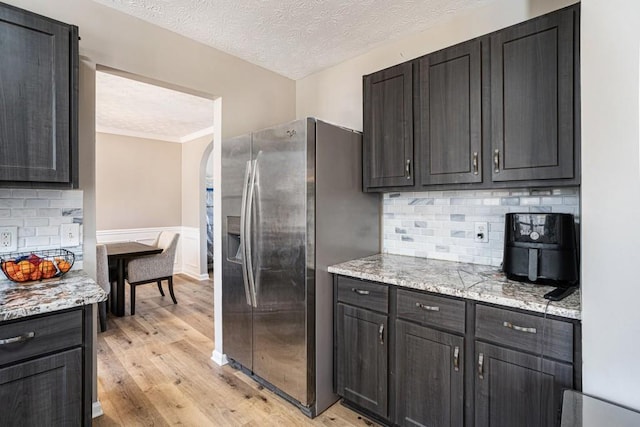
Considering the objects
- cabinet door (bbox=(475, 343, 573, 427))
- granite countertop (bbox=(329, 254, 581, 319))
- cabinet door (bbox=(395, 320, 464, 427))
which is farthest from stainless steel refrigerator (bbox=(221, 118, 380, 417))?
cabinet door (bbox=(475, 343, 573, 427))

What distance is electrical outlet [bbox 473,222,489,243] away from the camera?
2.11 m

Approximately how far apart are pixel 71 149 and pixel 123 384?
172 cm

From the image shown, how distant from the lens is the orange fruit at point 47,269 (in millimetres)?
1729

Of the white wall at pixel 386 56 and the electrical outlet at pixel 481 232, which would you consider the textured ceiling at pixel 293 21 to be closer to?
the white wall at pixel 386 56

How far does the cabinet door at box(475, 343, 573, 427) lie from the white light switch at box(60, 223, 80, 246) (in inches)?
89.6

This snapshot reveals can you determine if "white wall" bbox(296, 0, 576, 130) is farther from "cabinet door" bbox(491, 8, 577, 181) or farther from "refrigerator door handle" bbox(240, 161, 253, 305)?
"refrigerator door handle" bbox(240, 161, 253, 305)

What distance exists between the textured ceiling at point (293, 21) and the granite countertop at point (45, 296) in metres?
1.69

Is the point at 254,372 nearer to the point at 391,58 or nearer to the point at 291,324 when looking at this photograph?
the point at 291,324

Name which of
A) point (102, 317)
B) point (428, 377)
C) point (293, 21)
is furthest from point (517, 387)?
point (102, 317)

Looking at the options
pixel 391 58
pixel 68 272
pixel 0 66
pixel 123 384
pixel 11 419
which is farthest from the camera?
pixel 391 58

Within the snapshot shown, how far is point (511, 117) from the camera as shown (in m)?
1.70

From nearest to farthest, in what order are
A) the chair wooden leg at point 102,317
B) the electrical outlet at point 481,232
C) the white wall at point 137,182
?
the electrical outlet at point 481,232 → the chair wooden leg at point 102,317 → the white wall at point 137,182

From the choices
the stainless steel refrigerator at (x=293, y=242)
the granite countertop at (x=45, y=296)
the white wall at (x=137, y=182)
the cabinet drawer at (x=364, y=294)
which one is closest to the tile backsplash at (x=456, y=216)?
the stainless steel refrigerator at (x=293, y=242)

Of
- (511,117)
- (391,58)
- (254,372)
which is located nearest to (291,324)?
(254,372)
